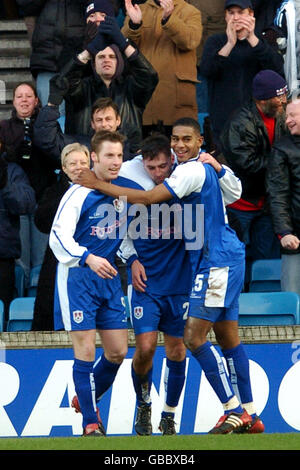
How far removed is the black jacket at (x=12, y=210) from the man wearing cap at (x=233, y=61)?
191 cm

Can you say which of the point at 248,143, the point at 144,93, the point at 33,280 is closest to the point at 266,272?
the point at 248,143

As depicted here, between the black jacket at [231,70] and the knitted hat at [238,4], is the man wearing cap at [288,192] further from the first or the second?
the knitted hat at [238,4]

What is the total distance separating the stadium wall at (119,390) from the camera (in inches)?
349

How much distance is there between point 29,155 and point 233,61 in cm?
203

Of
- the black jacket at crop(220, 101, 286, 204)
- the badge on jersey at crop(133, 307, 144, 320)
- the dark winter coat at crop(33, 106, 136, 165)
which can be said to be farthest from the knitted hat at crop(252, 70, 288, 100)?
the badge on jersey at crop(133, 307, 144, 320)

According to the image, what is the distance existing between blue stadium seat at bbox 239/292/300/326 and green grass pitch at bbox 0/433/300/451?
2.01 m

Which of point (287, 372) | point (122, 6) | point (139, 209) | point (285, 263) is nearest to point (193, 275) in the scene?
point (139, 209)

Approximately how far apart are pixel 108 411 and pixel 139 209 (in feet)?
5.02

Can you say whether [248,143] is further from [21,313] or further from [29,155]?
[21,313]

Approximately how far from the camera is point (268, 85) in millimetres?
10359

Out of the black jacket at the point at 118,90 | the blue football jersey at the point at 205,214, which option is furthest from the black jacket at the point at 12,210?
the blue football jersey at the point at 205,214

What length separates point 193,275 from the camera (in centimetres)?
818

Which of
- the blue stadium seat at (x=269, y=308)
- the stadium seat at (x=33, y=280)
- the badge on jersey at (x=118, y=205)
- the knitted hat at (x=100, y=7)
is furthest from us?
the knitted hat at (x=100, y=7)
